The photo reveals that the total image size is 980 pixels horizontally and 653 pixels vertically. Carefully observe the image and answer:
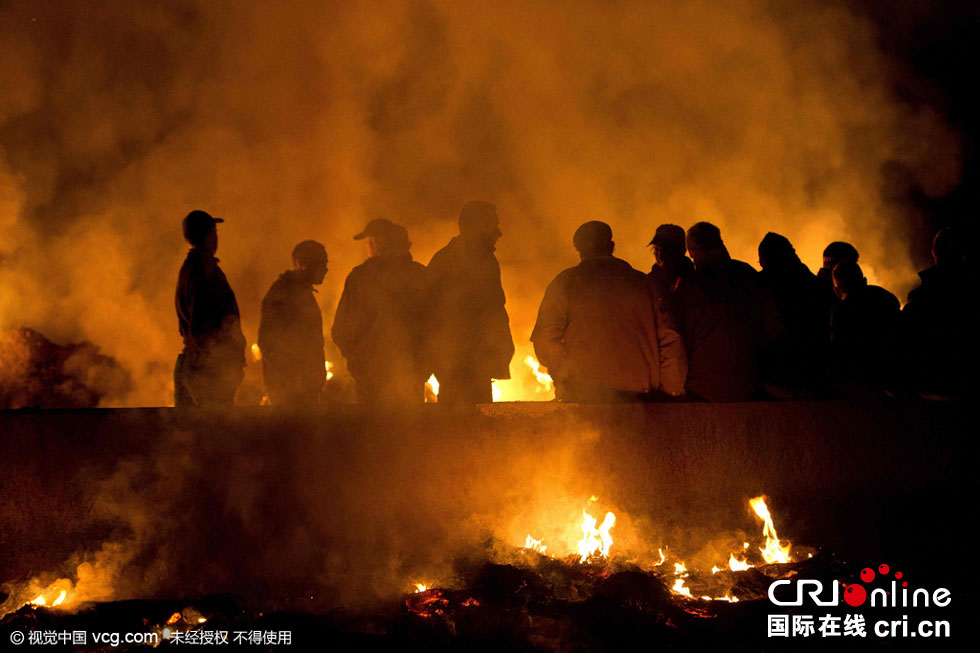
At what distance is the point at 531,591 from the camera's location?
408 cm

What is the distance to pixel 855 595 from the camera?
4043 millimetres

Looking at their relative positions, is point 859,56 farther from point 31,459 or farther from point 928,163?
point 31,459

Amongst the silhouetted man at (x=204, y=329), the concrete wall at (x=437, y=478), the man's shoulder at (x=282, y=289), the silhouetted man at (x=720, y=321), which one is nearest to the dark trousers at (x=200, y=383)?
the silhouetted man at (x=204, y=329)

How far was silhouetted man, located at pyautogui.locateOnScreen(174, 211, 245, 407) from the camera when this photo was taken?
16.8ft

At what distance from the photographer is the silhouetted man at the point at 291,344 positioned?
5.62m

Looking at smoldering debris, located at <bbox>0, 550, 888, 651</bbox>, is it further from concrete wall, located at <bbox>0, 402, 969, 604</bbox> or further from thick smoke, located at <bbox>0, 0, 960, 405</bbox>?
thick smoke, located at <bbox>0, 0, 960, 405</bbox>

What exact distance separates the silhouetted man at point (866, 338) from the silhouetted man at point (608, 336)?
1205 millimetres

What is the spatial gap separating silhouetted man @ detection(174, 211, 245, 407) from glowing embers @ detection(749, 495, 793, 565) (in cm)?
351

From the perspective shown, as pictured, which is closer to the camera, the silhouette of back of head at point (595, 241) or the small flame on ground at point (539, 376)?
the silhouette of back of head at point (595, 241)

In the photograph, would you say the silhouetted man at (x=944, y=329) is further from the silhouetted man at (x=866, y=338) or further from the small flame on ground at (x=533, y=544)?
the small flame on ground at (x=533, y=544)

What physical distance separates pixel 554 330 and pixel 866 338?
6.92 ft

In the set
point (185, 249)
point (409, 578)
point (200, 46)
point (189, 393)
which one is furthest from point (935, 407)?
point (200, 46)

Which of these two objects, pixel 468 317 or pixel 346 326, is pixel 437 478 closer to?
pixel 468 317

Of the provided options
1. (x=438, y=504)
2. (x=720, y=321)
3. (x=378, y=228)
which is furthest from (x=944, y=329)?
(x=378, y=228)
